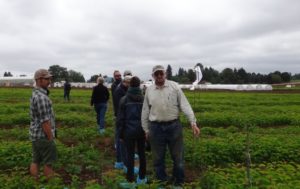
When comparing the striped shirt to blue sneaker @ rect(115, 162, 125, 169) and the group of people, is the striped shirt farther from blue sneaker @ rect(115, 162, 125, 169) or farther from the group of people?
blue sneaker @ rect(115, 162, 125, 169)

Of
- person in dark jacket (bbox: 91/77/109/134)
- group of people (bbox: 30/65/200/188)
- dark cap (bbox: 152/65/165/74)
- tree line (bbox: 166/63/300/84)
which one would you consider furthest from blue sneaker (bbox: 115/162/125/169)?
tree line (bbox: 166/63/300/84)

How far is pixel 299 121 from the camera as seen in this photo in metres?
17.0

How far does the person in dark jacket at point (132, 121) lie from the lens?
6.92 meters

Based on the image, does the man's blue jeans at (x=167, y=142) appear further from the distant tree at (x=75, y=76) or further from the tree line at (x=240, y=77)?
the distant tree at (x=75, y=76)

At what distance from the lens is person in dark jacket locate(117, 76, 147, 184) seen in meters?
6.92

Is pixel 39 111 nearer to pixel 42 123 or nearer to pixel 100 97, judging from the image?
pixel 42 123

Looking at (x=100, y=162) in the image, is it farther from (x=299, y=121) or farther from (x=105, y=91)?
(x=299, y=121)

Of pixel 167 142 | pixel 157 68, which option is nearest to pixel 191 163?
pixel 167 142

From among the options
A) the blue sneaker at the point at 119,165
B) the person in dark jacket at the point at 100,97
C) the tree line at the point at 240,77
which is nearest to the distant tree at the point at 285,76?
the tree line at the point at 240,77

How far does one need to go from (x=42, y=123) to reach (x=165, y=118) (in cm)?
195

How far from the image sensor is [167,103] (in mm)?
6473

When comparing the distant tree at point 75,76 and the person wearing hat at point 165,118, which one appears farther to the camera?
the distant tree at point 75,76

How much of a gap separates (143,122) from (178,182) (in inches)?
45.6

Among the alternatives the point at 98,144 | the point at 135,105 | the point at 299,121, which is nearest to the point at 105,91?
the point at 98,144
